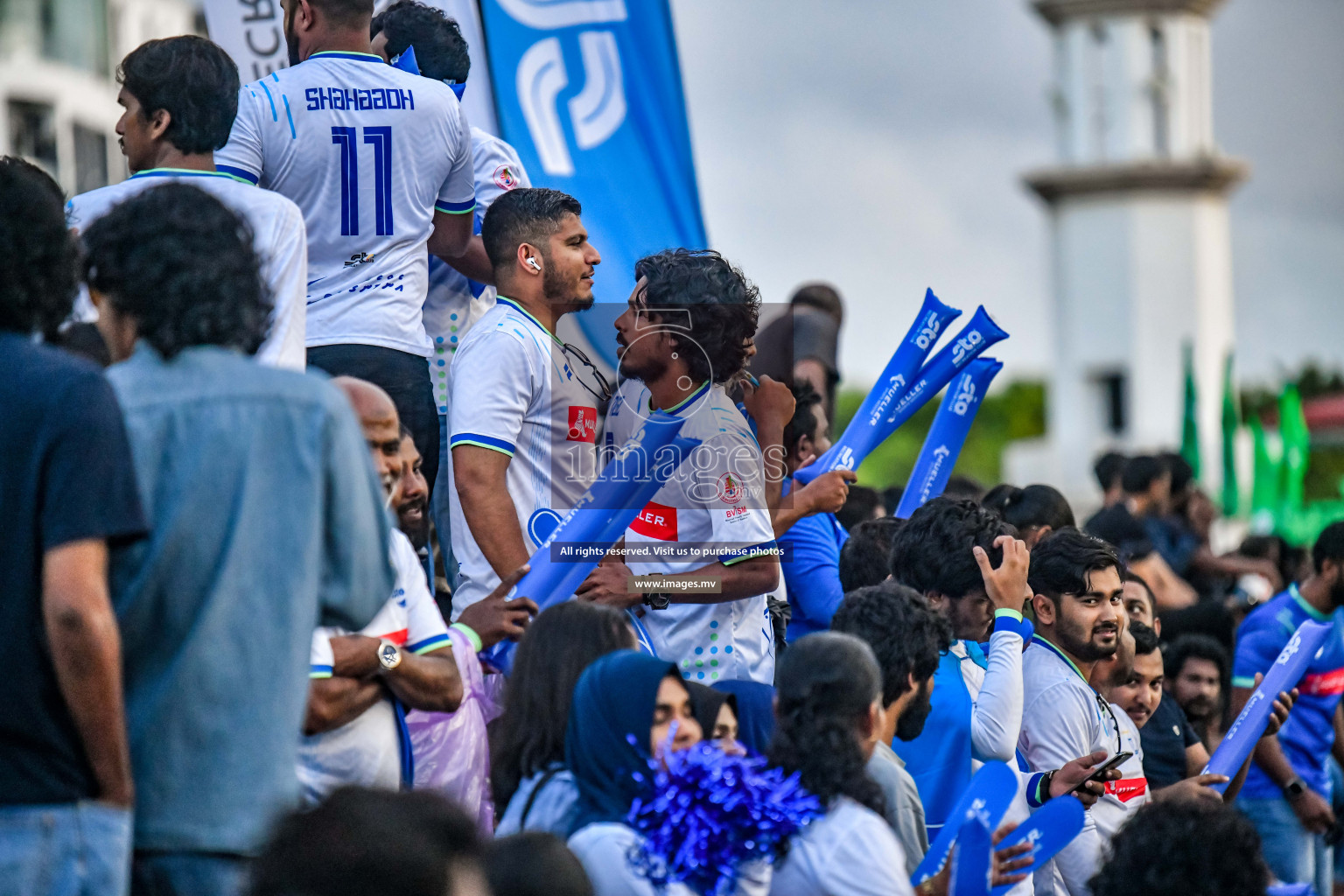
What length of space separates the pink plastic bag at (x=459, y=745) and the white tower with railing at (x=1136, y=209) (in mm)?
43315

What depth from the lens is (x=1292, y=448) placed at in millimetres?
17375

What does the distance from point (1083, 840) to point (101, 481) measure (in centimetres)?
315

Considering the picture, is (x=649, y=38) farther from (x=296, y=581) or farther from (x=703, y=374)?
(x=296, y=581)

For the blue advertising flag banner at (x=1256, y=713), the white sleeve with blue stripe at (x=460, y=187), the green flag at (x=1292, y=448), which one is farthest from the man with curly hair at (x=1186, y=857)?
the green flag at (x=1292, y=448)

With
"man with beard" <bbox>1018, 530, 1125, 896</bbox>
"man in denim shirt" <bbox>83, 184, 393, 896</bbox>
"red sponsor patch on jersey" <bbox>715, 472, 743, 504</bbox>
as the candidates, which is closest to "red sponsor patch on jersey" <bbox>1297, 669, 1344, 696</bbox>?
"man with beard" <bbox>1018, 530, 1125, 896</bbox>

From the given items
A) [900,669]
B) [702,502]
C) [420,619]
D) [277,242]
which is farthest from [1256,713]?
[277,242]

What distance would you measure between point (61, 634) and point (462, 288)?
3439 millimetres

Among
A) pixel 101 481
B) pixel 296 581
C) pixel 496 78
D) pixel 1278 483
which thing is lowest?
pixel 1278 483

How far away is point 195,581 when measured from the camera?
8.87 ft

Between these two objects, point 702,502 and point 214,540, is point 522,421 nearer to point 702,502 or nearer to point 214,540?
point 702,502

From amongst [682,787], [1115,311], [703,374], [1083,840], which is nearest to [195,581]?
[682,787]

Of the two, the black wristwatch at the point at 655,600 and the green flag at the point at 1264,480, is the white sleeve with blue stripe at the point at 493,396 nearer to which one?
the black wristwatch at the point at 655,600

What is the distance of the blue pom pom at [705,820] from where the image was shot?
3213 mm

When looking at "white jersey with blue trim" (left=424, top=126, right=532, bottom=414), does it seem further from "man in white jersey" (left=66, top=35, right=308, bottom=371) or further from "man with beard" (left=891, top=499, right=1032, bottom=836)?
"man with beard" (left=891, top=499, right=1032, bottom=836)
